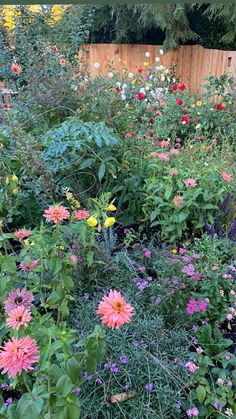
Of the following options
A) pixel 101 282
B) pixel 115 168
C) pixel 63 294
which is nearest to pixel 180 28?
pixel 115 168

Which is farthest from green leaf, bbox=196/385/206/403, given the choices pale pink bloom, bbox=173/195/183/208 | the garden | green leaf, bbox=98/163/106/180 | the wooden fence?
the wooden fence

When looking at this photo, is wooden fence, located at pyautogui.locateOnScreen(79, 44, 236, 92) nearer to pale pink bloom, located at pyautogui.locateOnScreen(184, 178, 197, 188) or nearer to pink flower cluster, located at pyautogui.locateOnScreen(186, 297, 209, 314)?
pale pink bloom, located at pyautogui.locateOnScreen(184, 178, 197, 188)

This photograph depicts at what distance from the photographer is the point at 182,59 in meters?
8.11

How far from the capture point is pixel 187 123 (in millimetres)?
4531

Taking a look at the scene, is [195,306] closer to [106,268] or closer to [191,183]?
[106,268]

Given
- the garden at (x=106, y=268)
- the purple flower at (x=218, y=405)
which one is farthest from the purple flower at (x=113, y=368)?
the purple flower at (x=218, y=405)

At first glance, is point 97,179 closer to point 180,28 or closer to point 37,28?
point 37,28

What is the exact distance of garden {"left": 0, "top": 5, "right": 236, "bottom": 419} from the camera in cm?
100

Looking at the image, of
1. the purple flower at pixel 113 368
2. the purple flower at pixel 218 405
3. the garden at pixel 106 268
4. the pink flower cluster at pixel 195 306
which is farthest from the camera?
the pink flower cluster at pixel 195 306

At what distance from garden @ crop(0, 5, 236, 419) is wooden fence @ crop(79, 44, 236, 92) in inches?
150

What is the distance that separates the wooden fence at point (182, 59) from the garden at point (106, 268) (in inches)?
150

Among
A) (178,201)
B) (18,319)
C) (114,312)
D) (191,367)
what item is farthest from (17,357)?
(178,201)

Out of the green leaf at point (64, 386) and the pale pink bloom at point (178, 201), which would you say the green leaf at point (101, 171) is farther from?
the green leaf at point (64, 386)

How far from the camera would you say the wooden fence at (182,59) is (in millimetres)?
6926
